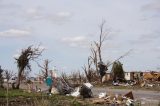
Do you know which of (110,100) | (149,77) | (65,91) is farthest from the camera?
(149,77)

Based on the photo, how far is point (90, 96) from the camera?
30.8 metres

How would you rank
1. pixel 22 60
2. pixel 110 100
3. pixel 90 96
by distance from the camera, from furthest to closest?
1. pixel 22 60
2. pixel 90 96
3. pixel 110 100

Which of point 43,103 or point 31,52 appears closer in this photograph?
point 43,103

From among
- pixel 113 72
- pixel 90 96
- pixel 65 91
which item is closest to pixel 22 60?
pixel 65 91

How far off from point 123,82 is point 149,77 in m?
6.60

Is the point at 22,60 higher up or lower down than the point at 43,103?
higher up

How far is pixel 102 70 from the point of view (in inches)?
2584

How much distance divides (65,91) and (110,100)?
24.5 ft

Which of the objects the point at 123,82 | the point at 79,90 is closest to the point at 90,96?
the point at 79,90

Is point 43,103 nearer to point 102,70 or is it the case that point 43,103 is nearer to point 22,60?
point 22,60

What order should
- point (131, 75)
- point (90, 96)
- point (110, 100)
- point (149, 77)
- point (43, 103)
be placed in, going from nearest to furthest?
point (43, 103) → point (110, 100) → point (90, 96) → point (149, 77) → point (131, 75)

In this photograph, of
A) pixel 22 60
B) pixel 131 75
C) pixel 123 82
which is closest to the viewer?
pixel 22 60

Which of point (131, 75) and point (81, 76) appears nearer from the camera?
point (81, 76)

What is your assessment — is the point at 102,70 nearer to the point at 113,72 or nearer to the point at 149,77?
the point at 113,72
